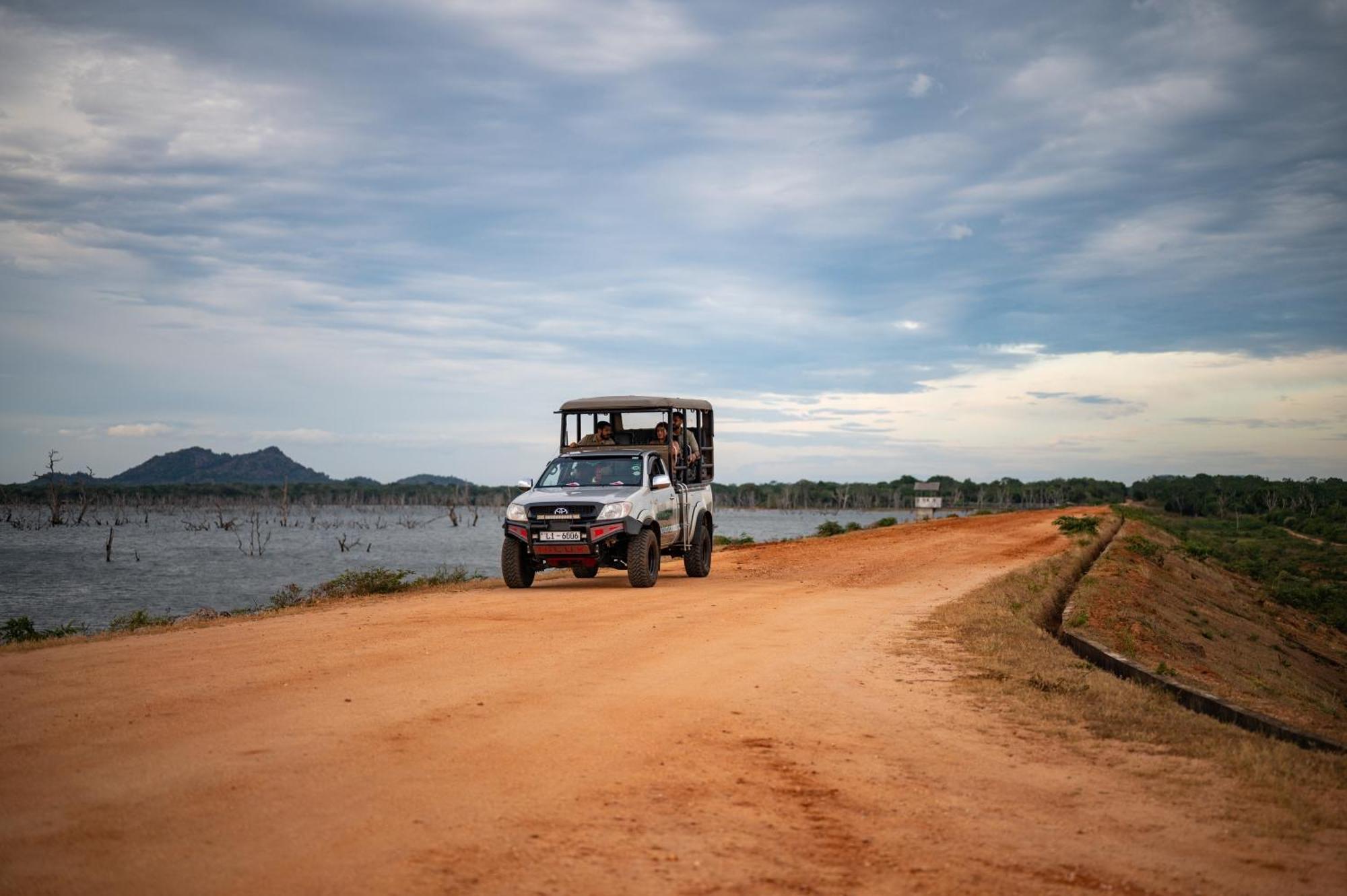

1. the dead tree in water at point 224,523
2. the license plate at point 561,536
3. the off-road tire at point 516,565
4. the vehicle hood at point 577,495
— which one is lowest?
the dead tree in water at point 224,523

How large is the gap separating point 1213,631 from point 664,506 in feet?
42.9

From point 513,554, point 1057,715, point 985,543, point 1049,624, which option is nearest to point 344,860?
point 1057,715

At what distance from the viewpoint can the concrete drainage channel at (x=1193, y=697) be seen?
303 inches

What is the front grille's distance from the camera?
58.7 ft

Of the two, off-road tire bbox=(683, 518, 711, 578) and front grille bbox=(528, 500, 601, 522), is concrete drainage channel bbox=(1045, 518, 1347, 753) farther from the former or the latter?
off-road tire bbox=(683, 518, 711, 578)

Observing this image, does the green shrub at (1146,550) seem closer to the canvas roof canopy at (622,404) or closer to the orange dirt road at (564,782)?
the canvas roof canopy at (622,404)

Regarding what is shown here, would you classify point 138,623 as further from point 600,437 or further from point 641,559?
point 600,437

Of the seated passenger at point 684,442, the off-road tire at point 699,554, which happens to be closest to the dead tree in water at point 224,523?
the off-road tire at point 699,554

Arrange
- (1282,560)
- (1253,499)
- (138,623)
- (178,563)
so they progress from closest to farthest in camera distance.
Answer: (138,623) < (1282,560) < (178,563) < (1253,499)

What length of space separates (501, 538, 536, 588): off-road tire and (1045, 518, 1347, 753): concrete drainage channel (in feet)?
28.6

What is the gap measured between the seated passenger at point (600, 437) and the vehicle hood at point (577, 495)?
7.69 feet

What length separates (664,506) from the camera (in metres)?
19.6

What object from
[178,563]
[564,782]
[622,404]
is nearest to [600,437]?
[622,404]

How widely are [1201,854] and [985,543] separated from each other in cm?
2740
